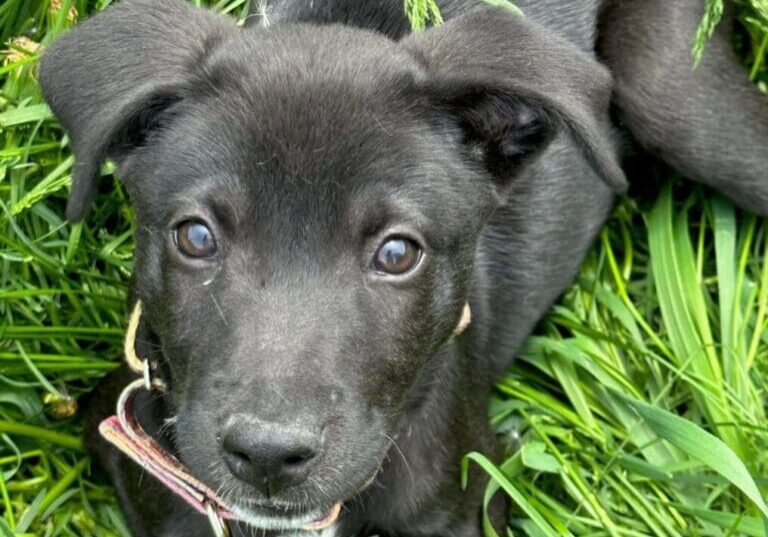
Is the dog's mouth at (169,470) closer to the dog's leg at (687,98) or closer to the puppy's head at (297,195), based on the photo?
the puppy's head at (297,195)

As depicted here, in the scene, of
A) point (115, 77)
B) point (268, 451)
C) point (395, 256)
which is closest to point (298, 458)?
point (268, 451)

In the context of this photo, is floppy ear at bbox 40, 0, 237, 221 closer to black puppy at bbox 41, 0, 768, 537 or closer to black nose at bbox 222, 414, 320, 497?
black puppy at bbox 41, 0, 768, 537

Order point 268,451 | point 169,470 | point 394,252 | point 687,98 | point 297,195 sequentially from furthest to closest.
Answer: point 687,98
point 169,470
point 394,252
point 297,195
point 268,451

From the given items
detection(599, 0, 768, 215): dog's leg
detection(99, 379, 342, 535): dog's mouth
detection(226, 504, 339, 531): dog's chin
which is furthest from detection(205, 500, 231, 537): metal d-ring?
detection(599, 0, 768, 215): dog's leg

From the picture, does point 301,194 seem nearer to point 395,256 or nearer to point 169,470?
point 395,256

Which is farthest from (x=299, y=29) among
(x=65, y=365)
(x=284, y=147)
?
(x=65, y=365)

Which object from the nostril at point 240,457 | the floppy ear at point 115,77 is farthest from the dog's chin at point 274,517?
the floppy ear at point 115,77
